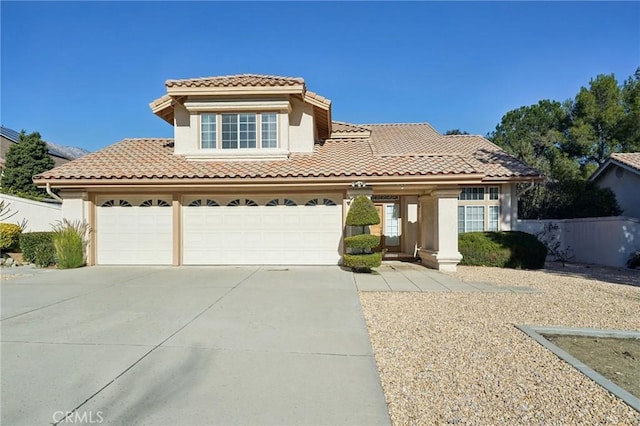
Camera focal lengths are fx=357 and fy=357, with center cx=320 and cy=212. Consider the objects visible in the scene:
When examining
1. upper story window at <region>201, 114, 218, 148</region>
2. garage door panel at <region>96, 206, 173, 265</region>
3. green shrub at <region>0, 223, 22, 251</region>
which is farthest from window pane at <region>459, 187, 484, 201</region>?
green shrub at <region>0, 223, 22, 251</region>

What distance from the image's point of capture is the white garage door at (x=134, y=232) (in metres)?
11.9

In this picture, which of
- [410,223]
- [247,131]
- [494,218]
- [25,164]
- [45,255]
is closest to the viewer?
[45,255]

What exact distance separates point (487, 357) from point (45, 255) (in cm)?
1315

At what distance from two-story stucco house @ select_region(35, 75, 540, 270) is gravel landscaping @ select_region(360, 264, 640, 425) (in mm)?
4159

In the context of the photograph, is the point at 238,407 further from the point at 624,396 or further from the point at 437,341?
the point at 624,396

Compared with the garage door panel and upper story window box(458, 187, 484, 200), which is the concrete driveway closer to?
the garage door panel

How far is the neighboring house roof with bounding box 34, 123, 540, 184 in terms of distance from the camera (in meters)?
11.2

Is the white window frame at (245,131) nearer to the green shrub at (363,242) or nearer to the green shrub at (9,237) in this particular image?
the green shrub at (363,242)

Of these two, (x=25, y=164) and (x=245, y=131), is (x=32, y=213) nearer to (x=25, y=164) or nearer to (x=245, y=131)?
(x=245, y=131)

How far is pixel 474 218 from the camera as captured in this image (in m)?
14.5

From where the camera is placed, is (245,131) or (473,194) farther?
(473,194)

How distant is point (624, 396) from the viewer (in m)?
3.42
